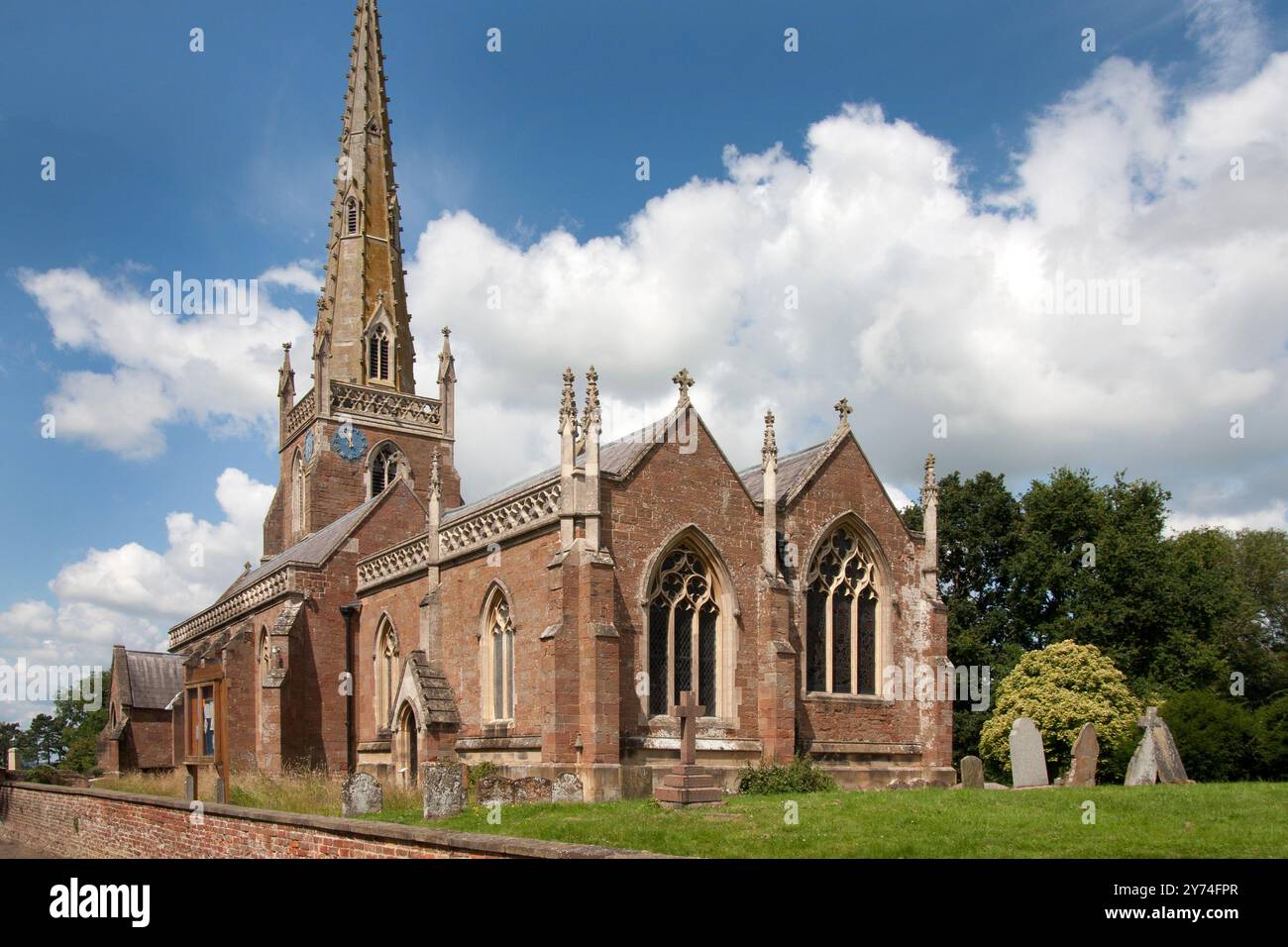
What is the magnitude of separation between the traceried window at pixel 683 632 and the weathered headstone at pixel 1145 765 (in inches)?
322

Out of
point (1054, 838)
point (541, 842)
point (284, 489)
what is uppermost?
point (284, 489)

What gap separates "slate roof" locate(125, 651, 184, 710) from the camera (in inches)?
1581

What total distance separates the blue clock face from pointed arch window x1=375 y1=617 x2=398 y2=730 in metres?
14.9

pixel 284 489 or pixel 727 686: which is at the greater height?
pixel 284 489

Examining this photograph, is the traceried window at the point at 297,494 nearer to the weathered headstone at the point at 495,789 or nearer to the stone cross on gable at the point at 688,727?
the weathered headstone at the point at 495,789

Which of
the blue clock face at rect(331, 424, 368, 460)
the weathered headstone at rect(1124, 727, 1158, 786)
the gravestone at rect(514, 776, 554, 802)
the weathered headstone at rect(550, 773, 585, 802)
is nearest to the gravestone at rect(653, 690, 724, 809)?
the weathered headstone at rect(550, 773, 585, 802)

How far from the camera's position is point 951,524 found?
1703 inches

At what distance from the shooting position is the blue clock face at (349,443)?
44.6 meters

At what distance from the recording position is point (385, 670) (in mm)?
31125

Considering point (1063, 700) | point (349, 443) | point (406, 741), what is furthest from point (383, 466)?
point (1063, 700)
